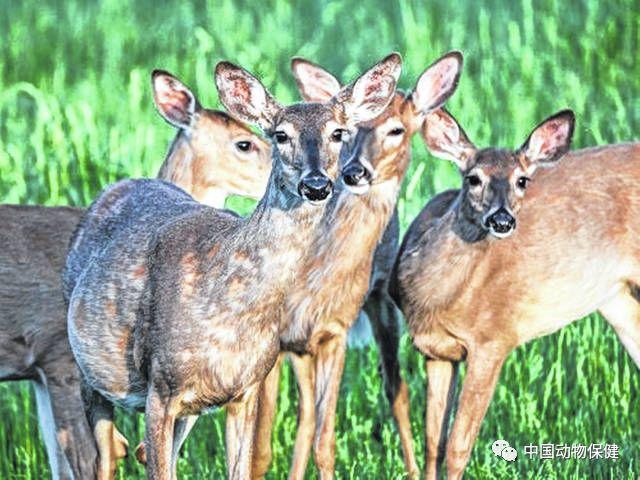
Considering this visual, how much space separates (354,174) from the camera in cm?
1038

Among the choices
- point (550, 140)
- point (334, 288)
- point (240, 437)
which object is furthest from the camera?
point (550, 140)

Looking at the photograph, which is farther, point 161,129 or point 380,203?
point 161,129

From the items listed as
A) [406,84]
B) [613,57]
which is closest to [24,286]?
[406,84]

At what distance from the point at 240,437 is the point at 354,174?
1696mm

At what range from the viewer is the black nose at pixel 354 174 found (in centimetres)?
1033

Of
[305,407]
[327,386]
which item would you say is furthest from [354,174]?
[305,407]

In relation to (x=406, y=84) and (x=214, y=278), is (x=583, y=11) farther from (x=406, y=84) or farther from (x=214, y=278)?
(x=214, y=278)

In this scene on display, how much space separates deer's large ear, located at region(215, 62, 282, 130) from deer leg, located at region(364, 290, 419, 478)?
8.41 ft

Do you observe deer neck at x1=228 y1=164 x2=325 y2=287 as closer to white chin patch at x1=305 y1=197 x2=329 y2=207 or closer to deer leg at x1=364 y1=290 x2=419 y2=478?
white chin patch at x1=305 y1=197 x2=329 y2=207

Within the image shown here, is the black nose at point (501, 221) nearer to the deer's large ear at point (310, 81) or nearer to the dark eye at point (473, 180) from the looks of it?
the dark eye at point (473, 180)

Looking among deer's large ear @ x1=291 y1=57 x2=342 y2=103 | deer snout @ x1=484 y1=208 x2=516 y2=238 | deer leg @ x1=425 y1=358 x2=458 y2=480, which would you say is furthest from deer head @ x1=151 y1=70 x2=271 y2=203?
deer snout @ x1=484 y1=208 x2=516 y2=238

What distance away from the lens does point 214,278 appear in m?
8.80

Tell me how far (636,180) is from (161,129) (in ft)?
14.1

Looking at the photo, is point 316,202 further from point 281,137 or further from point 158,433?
point 158,433
